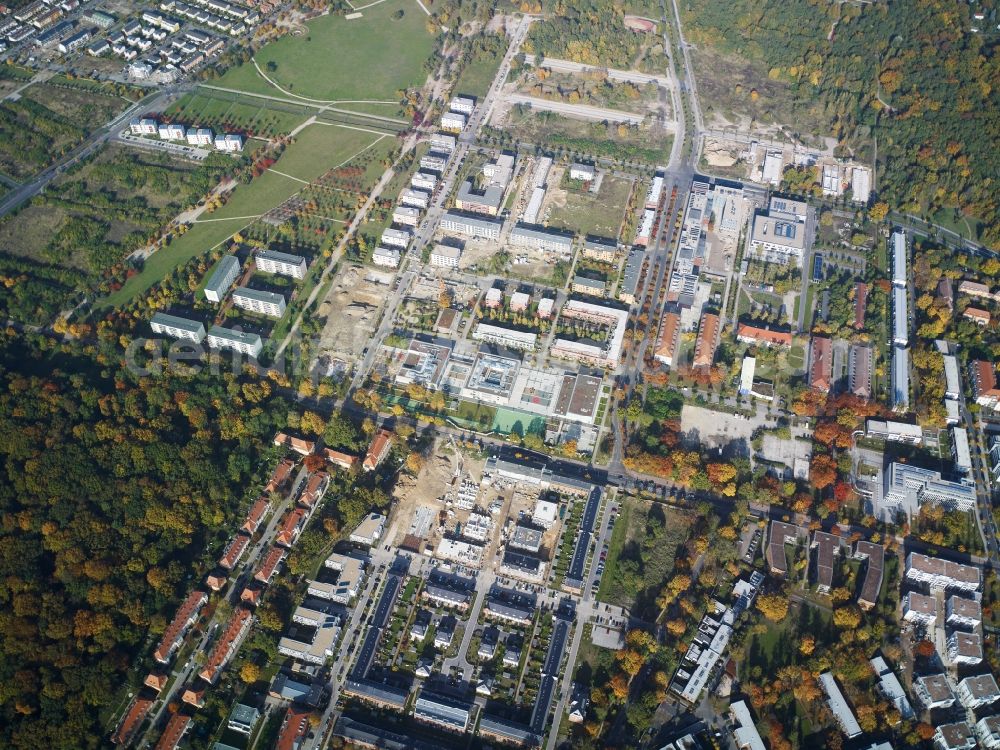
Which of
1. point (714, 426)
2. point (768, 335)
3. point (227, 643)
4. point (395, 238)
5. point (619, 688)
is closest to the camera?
point (619, 688)

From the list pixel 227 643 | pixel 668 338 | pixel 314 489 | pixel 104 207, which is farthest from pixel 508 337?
pixel 104 207

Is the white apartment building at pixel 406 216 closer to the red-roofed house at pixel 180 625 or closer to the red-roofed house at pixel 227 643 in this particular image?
the red-roofed house at pixel 180 625

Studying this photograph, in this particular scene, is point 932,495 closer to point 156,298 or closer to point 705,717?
point 705,717

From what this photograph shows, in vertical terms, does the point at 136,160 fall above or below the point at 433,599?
above

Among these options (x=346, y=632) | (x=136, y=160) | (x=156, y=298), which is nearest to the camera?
(x=346, y=632)

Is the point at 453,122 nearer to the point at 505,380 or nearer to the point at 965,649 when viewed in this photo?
the point at 505,380

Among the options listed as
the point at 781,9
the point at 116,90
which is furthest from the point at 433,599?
the point at 781,9
